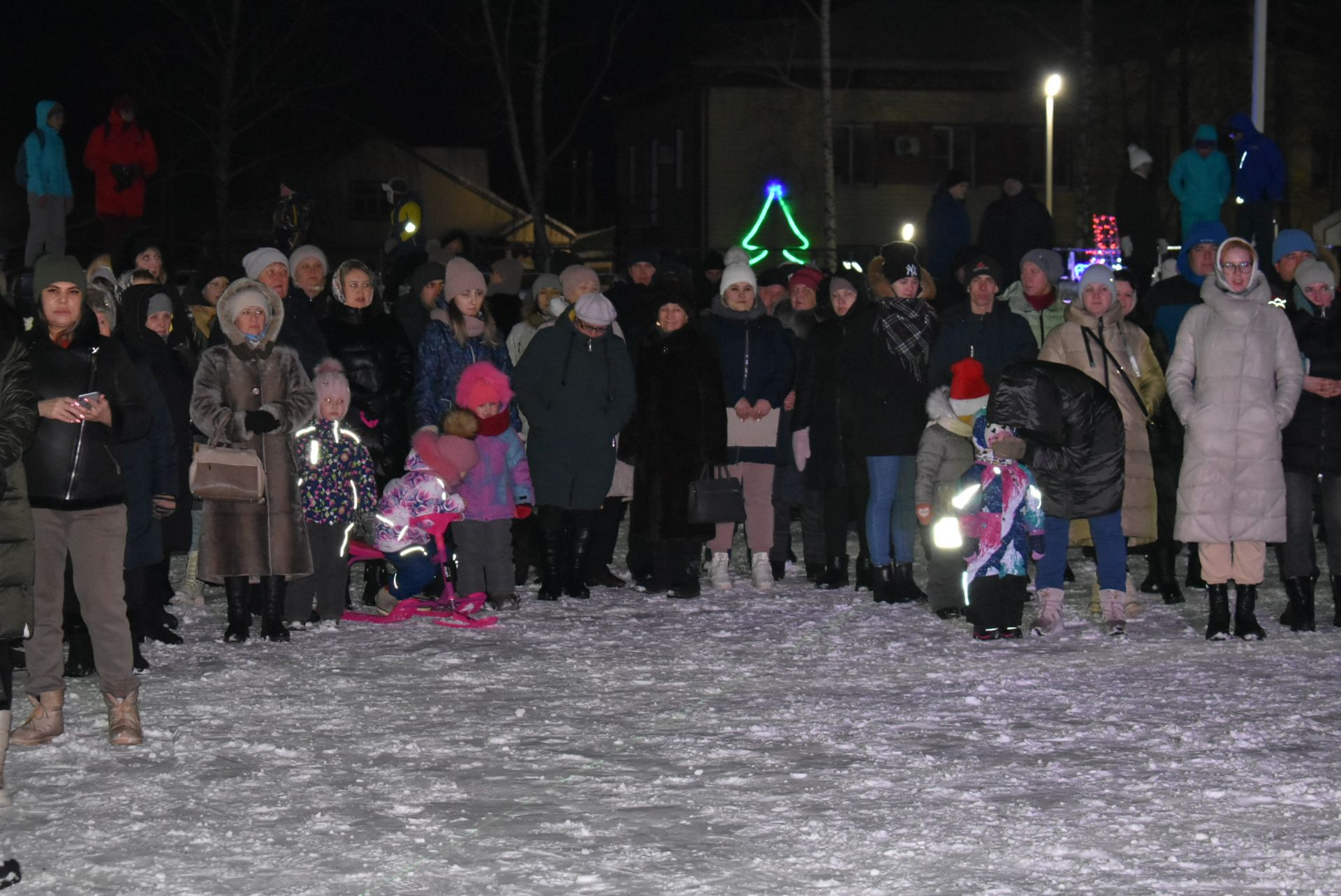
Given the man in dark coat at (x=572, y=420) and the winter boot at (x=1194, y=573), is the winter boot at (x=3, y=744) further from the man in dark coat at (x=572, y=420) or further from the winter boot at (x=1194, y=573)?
the winter boot at (x=1194, y=573)

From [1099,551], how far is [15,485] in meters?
6.00

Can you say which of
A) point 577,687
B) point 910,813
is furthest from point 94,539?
point 910,813

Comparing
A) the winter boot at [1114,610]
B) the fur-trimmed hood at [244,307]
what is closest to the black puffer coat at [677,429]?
the winter boot at [1114,610]

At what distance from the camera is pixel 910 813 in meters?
6.19

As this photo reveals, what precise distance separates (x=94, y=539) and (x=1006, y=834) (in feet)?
12.0

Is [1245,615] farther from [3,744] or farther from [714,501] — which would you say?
[3,744]

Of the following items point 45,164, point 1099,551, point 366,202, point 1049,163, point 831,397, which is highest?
→ point 366,202

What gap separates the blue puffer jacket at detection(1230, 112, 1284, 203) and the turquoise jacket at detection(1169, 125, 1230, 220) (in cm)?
18

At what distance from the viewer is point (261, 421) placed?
9.51 meters

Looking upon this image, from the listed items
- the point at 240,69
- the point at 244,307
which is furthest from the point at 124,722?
the point at 240,69

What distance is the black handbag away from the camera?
1154cm

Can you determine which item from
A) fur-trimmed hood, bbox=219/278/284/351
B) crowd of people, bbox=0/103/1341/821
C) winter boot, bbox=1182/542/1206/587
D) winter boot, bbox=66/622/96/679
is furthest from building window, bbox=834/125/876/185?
winter boot, bbox=66/622/96/679

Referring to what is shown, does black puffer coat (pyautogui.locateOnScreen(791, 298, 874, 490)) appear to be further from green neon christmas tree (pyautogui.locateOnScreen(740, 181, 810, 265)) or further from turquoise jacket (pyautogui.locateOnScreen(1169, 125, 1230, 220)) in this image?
green neon christmas tree (pyautogui.locateOnScreen(740, 181, 810, 265))

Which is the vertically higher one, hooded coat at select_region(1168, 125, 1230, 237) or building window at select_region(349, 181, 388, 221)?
building window at select_region(349, 181, 388, 221)
